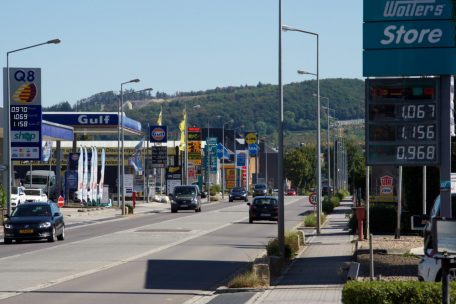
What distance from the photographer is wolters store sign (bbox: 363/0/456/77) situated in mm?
23172

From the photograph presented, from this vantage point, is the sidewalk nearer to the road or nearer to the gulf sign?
the road

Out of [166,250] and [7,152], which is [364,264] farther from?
[7,152]

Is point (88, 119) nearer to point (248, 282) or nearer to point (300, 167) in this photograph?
point (248, 282)

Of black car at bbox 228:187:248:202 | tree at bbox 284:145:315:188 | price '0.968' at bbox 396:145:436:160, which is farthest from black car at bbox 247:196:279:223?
tree at bbox 284:145:315:188

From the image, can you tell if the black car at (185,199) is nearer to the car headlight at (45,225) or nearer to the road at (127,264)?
the road at (127,264)

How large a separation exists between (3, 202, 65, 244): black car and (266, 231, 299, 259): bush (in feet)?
33.3

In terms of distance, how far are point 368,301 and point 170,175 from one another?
3681 inches

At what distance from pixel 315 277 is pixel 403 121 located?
439 centimetres

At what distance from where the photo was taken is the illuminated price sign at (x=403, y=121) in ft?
74.4

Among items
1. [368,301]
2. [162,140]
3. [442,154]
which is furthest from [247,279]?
[162,140]

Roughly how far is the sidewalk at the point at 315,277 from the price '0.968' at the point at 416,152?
299 cm

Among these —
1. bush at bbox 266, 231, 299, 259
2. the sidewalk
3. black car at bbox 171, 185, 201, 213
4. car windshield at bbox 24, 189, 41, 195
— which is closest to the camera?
the sidewalk

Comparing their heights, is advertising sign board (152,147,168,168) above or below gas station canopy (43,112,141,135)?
below

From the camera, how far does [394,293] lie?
1477 centimetres
